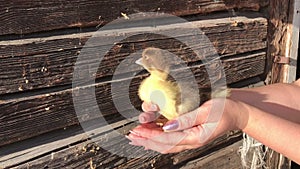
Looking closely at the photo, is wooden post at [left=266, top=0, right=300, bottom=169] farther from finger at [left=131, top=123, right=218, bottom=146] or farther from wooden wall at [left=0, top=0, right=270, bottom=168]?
finger at [left=131, top=123, right=218, bottom=146]

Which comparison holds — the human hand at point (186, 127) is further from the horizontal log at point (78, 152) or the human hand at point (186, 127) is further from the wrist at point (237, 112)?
the horizontal log at point (78, 152)

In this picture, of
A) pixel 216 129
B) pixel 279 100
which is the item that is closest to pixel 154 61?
pixel 216 129

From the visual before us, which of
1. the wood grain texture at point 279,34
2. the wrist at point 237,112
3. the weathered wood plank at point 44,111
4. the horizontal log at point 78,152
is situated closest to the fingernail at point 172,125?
the wrist at point 237,112

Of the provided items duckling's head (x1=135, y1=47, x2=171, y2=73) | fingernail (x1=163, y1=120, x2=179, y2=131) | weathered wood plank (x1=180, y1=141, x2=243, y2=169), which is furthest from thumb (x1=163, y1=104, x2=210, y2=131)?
weathered wood plank (x1=180, y1=141, x2=243, y2=169)

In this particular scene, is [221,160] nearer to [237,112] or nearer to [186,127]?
[237,112]

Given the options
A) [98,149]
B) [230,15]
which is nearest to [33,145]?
[98,149]

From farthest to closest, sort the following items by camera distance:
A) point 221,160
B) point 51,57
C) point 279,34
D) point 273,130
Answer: point 279,34 < point 221,160 < point 51,57 < point 273,130

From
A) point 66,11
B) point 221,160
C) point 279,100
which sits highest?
point 66,11
